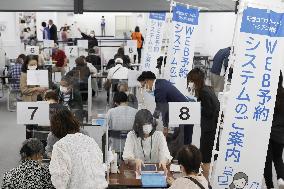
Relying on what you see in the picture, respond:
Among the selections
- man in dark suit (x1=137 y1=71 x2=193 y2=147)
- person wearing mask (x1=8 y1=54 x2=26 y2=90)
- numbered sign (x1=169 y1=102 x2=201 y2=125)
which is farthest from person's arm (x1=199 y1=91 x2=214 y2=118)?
person wearing mask (x1=8 y1=54 x2=26 y2=90)

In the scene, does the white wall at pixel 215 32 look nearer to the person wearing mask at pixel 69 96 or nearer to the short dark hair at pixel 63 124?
the person wearing mask at pixel 69 96

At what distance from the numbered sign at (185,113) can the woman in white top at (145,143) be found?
0.90 ft

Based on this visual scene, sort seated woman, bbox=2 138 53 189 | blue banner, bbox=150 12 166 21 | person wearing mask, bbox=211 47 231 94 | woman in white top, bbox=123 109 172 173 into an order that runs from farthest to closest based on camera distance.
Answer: blue banner, bbox=150 12 166 21 < person wearing mask, bbox=211 47 231 94 < woman in white top, bbox=123 109 172 173 < seated woman, bbox=2 138 53 189

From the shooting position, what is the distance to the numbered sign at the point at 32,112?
16.4 feet

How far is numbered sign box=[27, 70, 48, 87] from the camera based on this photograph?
7.32 meters

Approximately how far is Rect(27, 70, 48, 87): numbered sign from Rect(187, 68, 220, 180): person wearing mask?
9.86 ft

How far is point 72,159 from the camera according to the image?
3.51 metres

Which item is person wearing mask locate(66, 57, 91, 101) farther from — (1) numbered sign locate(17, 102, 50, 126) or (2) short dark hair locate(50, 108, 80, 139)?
(2) short dark hair locate(50, 108, 80, 139)

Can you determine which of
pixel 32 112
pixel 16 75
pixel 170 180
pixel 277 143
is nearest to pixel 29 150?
pixel 170 180

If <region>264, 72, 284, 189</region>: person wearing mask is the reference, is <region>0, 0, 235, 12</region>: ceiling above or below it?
above

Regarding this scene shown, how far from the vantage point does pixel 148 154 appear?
485 cm

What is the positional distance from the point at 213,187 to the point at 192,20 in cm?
373

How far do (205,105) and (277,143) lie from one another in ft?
3.22

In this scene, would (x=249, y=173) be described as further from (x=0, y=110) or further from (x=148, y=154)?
(x=0, y=110)
